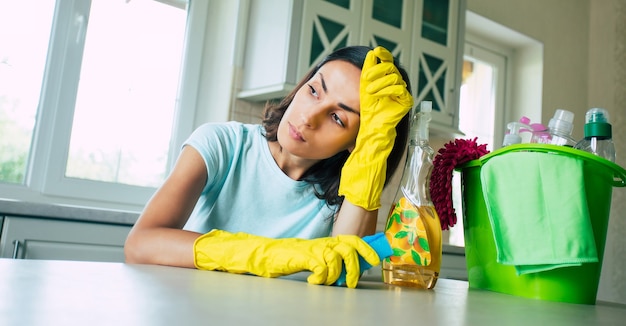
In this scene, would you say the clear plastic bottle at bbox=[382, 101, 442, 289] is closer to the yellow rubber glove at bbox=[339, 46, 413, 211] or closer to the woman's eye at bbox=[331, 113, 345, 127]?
the yellow rubber glove at bbox=[339, 46, 413, 211]

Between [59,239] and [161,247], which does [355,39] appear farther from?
[161,247]

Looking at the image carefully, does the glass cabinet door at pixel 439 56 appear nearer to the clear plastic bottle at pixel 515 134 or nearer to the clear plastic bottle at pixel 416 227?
the clear plastic bottle at pixel 515 134

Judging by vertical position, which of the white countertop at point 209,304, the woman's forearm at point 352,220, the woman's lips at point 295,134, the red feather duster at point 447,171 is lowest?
the white countertop at point 209,304

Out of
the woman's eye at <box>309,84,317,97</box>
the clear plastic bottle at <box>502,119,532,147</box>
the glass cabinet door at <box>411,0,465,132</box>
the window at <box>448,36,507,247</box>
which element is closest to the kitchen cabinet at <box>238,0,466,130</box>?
the glass cabinet door at <box>411,0,465,132</box>

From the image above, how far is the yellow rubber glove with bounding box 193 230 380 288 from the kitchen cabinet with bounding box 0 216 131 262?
86 cm

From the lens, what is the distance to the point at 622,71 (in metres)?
3.62

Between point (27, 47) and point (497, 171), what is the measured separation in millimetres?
1949

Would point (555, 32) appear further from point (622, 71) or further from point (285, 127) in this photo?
point (285, 127)

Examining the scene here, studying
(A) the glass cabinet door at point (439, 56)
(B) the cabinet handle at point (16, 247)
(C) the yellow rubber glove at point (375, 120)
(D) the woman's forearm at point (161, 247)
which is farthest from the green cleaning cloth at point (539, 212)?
(A) the glass cabinet door at point (439, 56)

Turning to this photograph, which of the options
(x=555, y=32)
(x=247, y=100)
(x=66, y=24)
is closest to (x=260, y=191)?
(x=247, y=100)

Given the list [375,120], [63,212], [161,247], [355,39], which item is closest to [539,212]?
[375,120]

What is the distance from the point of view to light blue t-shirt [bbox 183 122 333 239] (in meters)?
1.23

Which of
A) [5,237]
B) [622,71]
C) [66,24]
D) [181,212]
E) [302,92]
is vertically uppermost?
[622,71]

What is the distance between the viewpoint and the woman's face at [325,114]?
108 centimetres
